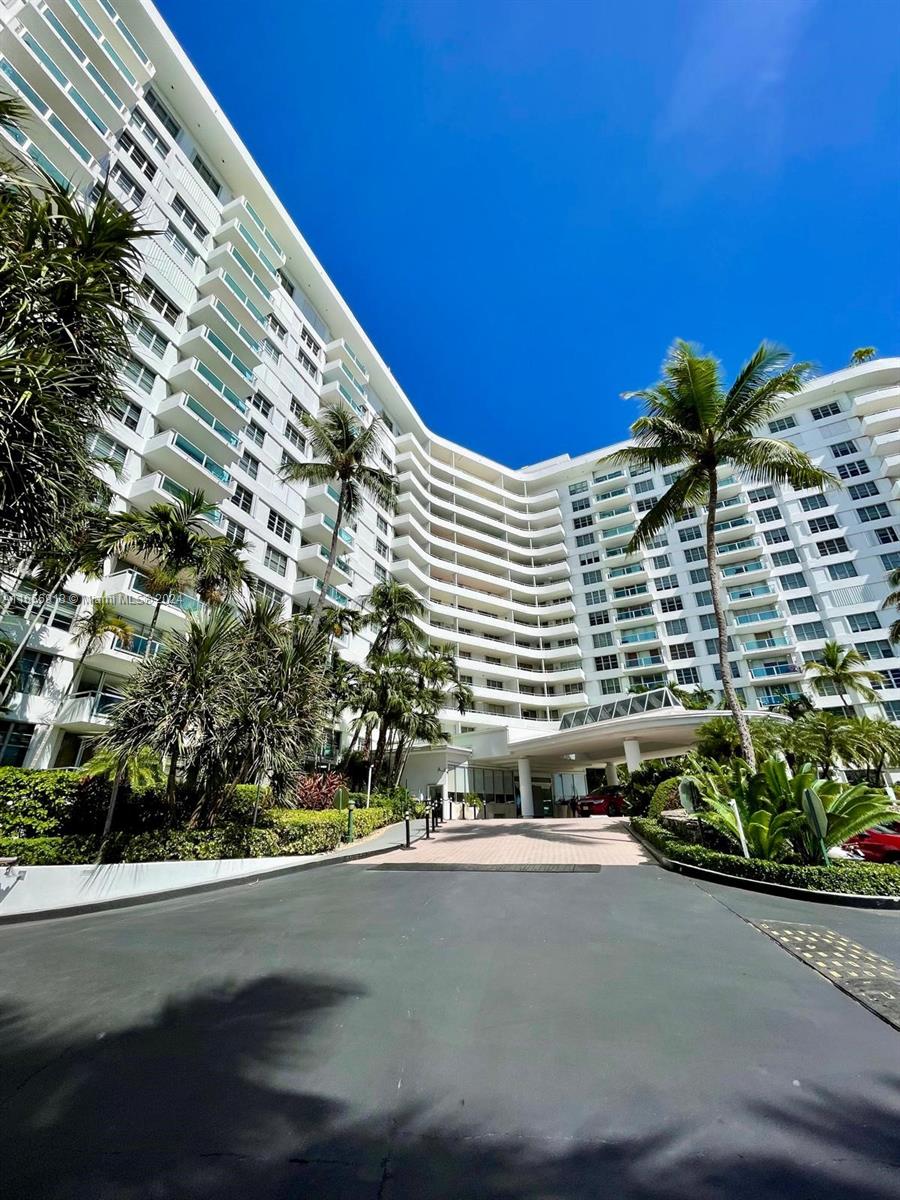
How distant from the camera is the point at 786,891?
8812 millimetres

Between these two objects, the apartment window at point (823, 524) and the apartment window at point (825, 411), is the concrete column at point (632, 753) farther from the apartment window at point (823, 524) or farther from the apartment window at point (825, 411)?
the apartment window at point (825, 411)

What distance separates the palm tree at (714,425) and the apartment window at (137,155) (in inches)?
1154

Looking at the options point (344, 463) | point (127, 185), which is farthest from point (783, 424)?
point (127, 185)

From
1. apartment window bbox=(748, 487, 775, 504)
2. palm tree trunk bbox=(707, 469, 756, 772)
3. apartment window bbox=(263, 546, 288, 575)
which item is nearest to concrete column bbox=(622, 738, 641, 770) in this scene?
palm tree trunk bbox=(707, 469, 756, 772)

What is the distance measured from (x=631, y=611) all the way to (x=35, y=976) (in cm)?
5283

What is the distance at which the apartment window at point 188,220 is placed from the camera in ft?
94.5

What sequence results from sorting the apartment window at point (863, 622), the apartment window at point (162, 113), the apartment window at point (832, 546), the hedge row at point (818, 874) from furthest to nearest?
1. the apartment window at point (832, 546)
2. the apartment window at point (863, 622)
3. the apartment window at point (162, 113)
4. the hedge row at point (818, 874)

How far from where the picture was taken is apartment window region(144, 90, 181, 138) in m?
28.4

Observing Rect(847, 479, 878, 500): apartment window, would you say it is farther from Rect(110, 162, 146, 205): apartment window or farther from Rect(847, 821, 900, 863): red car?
Rect(110, 162, 146, 205): apartment window

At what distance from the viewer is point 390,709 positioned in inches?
989

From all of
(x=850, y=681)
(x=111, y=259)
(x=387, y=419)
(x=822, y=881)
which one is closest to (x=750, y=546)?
(x=850, y=681)

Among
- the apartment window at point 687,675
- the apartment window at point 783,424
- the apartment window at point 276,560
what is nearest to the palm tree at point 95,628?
the apartment window at point 276,560

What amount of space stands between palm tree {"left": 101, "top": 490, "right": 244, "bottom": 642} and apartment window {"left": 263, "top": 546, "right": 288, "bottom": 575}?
11.7m

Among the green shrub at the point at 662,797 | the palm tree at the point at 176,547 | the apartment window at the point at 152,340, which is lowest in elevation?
the green shrub at the point at 662,797
